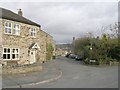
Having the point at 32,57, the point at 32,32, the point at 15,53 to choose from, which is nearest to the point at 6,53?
the point at 15,53

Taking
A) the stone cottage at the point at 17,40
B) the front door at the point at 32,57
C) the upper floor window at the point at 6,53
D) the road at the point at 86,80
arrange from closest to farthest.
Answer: the road at the point at 86,80 < the stone cottage at the point at 17,40 < the upper floor window at the point at 6,53 < the front door at the point at 32,57

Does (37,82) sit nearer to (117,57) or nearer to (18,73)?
(18,73)

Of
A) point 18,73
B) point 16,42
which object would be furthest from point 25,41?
point 18,73

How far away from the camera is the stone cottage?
22.8 m

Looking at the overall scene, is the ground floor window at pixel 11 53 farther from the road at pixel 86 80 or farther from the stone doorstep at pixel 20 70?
the road at pixel 86 80

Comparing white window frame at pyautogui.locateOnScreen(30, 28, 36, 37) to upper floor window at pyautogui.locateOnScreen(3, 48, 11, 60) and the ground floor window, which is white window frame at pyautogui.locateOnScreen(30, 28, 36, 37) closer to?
the ground floor window

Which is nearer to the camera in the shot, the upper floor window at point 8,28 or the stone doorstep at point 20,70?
the stone doorstep at point 20,70

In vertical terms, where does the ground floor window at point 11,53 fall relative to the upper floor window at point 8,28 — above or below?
below

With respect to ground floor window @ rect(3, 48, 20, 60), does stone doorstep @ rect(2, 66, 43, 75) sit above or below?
below

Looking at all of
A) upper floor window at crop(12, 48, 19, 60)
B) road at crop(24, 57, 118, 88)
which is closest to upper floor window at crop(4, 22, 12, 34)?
upper floor window at crop(12, 48, 19, 60)

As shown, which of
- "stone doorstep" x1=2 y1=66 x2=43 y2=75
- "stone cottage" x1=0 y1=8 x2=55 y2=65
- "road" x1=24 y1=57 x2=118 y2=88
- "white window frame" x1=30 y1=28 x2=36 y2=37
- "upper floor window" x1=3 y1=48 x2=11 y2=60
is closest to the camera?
"road" x1=24 y1=57 x2=118 y2=88

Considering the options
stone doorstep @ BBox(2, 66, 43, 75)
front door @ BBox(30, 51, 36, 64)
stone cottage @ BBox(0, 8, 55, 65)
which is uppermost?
stone cottage @ BBox(0, 8, 55, 65)

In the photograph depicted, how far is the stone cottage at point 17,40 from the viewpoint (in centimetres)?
2275

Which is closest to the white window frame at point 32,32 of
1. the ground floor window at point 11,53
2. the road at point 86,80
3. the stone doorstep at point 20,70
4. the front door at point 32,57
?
the front door at point 32,57
